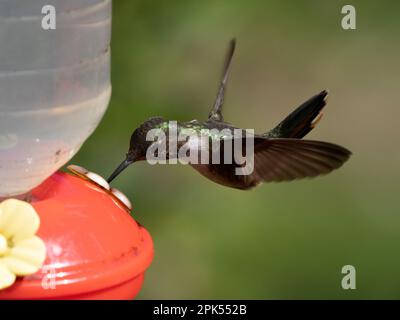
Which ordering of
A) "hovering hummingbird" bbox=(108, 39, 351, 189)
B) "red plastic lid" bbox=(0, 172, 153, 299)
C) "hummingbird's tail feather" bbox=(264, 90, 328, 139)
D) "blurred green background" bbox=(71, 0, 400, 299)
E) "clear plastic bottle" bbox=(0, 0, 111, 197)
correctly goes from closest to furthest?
"red plastic lid" bbox=(0, 172, 153, 299) → "clear plastic bottle" bbox=(0, 0, 111, 197) → "hovering hummingbird" bbox=(108, 39, 351, 189) → "hummingbird's tail feather" bbox=(264, 90, 328, 139) → "blurred green background" bbox=(71, 0, 400, 299)

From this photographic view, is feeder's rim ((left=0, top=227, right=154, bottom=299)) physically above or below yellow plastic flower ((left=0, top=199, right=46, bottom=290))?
below

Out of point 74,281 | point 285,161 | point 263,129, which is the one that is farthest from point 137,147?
point 263,129

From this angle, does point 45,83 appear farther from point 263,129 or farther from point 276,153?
point 263,129

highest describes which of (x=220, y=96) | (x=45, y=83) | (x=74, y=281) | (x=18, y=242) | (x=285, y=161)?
(x=45, y=83)

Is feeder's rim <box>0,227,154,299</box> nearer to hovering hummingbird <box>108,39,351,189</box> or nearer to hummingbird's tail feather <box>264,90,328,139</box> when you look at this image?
hovering hummingbird <box>108,39,351,189</box>

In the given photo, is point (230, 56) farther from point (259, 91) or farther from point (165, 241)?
point (259, 91)

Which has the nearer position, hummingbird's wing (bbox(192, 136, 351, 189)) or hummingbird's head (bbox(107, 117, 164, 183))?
hummingbird's wing (bbox(192, 136, 351, 189))

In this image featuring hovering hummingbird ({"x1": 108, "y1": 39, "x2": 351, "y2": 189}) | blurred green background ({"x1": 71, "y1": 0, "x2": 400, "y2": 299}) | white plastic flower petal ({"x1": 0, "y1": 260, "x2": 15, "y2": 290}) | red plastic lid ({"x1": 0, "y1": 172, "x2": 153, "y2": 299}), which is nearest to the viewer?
white plastic flower petal ({"x1": 0, "y1": 260, "x2": 15, "y2": 290})

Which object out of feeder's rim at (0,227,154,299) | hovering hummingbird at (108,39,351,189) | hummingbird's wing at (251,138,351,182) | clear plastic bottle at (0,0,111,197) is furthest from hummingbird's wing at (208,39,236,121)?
feeder's rim at (0,227,154,299)
